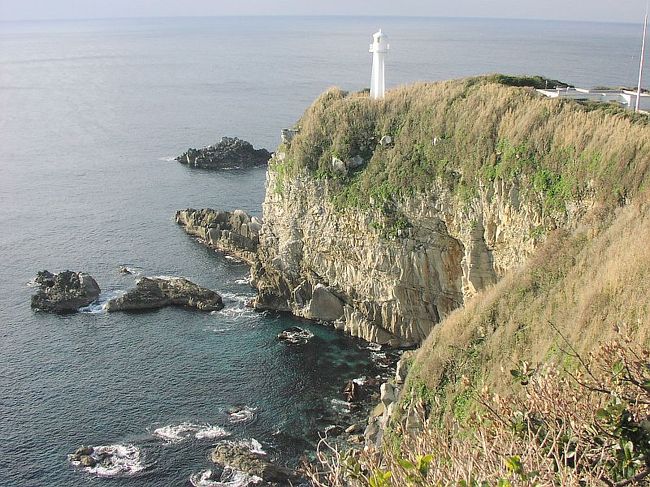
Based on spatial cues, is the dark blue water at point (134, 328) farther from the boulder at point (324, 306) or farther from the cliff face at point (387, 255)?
the cliff face at point (387, 255)

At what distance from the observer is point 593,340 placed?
Result: 26.9 meters

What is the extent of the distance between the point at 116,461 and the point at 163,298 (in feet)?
69.7

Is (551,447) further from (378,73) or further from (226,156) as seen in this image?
(226,156)

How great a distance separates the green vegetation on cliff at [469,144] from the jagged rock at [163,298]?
11954 mm

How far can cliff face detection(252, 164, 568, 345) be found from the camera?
4559cm

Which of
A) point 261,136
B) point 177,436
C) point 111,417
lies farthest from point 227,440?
point 261,136

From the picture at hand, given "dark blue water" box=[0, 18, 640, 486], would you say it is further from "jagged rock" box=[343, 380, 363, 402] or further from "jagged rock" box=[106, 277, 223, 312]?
"jagged rock" box=[106, 277, 223, 312]

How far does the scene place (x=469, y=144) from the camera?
4881 cm

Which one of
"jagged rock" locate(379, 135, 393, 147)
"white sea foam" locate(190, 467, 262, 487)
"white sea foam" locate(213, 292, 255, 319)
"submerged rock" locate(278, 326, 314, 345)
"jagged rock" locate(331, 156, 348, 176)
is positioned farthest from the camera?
"white sea foam" locate(213, 292, 255, 319)

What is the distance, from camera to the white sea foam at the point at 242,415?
41.4 meters

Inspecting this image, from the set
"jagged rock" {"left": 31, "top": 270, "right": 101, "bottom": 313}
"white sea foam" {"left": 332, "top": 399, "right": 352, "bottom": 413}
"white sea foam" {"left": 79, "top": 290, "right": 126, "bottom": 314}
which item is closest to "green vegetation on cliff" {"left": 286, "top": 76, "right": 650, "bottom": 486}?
"white sea foam" {"left": 332, "top": 399, "right": 352, "bottom": 413}

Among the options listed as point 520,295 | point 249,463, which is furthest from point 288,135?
point 249,463

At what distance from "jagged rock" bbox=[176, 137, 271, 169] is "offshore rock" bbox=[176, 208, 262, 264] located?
24.4 metres

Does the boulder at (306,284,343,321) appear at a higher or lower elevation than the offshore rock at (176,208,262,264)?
lower
